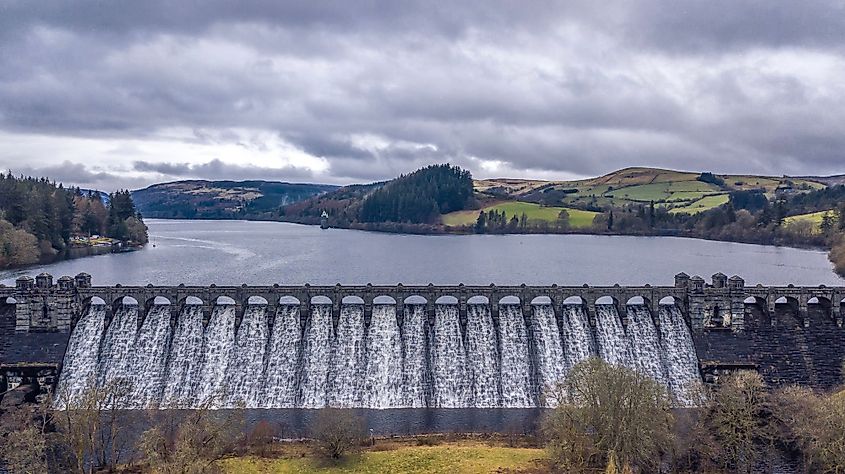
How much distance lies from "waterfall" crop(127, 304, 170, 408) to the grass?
17.2 metres

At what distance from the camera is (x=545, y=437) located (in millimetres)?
58344

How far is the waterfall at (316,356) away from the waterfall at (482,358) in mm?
14347

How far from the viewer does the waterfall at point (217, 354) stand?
2657 inches

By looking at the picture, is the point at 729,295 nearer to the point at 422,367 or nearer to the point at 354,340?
the point at 422,367

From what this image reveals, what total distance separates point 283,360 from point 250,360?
3331 millimetres

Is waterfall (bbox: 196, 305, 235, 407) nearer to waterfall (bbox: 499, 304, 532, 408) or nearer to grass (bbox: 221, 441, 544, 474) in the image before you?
grass (bbox: 221, 441, 544, 474)

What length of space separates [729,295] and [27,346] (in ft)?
236

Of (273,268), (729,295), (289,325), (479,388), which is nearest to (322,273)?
(273,268)

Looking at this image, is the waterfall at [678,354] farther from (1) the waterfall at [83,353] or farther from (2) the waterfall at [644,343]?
(1) the waterfall at [83,353]

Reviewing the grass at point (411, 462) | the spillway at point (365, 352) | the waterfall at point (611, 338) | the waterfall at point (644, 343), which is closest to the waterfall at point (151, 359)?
the spillway at point (365, 352)

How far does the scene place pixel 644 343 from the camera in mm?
72250

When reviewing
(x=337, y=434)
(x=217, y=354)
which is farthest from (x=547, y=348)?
(x=217, y=354)

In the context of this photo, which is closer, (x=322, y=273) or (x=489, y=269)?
(x=322, y=273)

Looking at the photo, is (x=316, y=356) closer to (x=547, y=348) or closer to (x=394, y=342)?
(x=394, y=342)
